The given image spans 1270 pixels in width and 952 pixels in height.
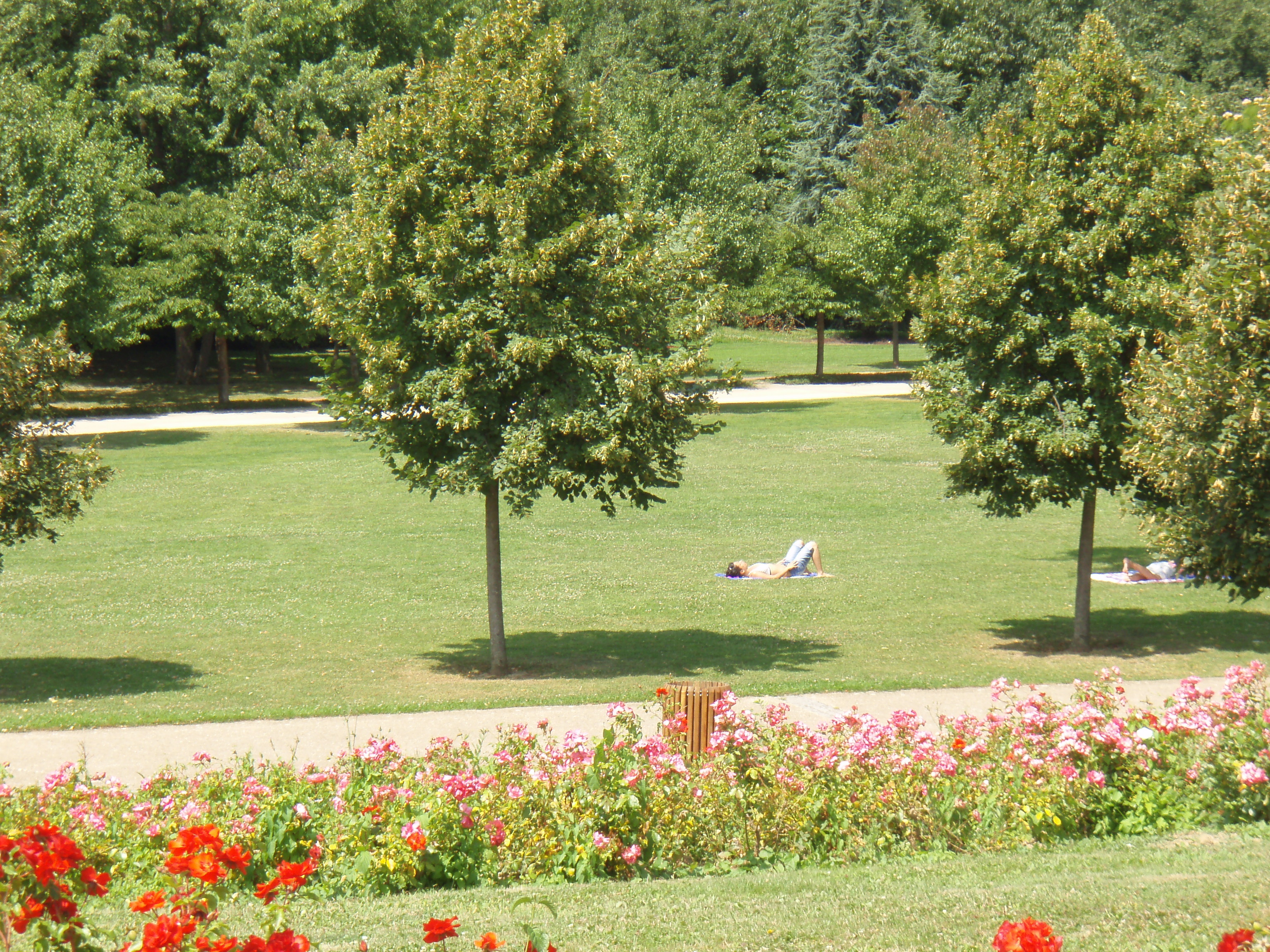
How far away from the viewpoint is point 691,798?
249 inches

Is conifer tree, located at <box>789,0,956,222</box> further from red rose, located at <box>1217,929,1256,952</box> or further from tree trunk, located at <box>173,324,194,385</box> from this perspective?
red rose, located at <box>1217,929,1256,952</box>

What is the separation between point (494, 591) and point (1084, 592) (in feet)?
22.1

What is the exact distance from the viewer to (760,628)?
14.8m

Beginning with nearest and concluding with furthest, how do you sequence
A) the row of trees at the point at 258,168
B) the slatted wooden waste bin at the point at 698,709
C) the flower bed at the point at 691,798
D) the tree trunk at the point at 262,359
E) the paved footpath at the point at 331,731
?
1. the flower bed at the point at 691,798
2. the slatted wooden waste bin at the point at 698,709
3. the paved footpath at the point at 331,731
4. the row of trees at the point at 258,168
5. the tree trunk at the point at 262,359

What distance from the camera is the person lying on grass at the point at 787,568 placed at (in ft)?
58.4

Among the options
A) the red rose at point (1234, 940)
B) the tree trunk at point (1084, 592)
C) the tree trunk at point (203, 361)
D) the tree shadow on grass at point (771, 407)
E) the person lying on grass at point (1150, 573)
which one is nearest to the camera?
the red rose at point (1234, 940)

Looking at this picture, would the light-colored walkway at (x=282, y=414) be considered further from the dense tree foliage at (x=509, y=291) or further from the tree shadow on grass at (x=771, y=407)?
the dense tree foliage at (x=509, y=291)

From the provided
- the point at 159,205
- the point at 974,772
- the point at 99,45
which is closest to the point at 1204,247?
the point at 974,772

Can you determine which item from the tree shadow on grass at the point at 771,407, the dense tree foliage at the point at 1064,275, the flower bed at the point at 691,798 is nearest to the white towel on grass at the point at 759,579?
the dense tree foliage at the point at 1064,275

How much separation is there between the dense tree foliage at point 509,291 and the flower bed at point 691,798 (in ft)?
18.0

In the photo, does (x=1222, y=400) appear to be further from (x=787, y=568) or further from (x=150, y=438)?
(x=150, y=438)

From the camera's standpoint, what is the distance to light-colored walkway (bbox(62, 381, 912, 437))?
1458 inches

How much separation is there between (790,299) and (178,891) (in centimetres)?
4526

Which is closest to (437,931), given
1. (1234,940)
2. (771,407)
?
(1234,940)
